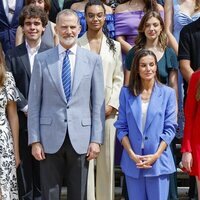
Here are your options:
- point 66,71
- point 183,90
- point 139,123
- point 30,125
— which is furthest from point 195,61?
point 30,125

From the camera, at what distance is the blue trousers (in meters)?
5.32

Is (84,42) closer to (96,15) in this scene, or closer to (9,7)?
(96,15)

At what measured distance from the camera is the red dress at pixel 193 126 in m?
5.12

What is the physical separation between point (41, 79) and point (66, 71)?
Result: 24 cm

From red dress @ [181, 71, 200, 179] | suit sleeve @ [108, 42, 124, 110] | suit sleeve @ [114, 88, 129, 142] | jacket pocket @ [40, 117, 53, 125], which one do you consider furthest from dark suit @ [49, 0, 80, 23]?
red dress @ [181, 71, 200, 179]

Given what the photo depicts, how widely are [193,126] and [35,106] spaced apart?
1.41 metres

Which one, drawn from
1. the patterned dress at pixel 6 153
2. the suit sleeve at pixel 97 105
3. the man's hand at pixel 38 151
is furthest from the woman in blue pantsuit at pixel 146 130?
the patterned dress at pixel 6 153

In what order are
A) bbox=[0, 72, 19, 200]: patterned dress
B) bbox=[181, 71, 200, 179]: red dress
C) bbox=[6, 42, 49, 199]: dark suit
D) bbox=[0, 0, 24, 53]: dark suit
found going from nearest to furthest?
1. bbox=[181, 71, 200, 179]: red dress
2. bbox=[0, 72, 19, 200]: patterned dress
3. bbox=[6, 42, 49, 199]: dark suit
4. bbox=[0, 0, 24, 53]: dark suit

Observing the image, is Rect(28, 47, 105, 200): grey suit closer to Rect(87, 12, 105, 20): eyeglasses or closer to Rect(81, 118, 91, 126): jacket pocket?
Rect(81, 118, 91, 126): jacket pocket

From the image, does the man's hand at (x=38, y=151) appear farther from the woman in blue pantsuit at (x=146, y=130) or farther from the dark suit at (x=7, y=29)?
the dark suit at (x=7, y=29)

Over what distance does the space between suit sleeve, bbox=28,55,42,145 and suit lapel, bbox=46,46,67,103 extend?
10cm

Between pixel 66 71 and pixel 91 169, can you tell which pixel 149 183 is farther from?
pixel 66 71

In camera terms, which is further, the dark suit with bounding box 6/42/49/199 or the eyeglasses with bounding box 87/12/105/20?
the eyeglasses with bounding box 87/12/105/20

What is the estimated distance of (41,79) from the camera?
534 cm
